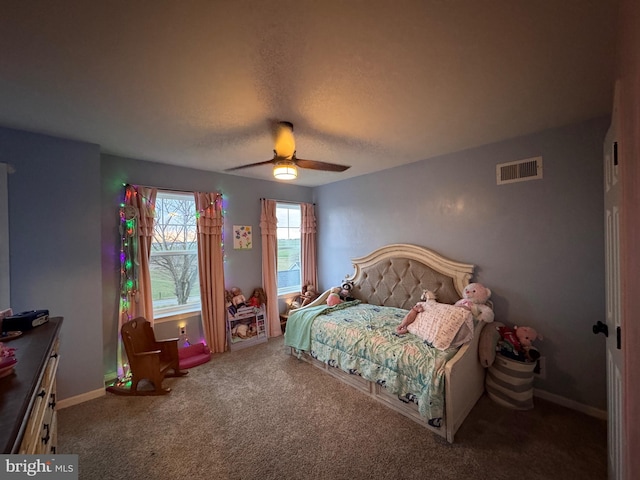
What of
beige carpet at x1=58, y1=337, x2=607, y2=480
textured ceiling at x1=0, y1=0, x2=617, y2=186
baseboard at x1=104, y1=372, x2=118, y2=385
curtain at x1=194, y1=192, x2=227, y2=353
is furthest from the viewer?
curtain at x1=194, y1=192, x2=227, y2=353

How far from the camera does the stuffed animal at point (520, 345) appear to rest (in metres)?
2.20

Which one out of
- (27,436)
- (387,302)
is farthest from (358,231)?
(27,436)

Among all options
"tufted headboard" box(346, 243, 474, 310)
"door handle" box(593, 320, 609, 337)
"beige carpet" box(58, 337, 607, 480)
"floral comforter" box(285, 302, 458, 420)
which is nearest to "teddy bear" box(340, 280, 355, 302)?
"tufted headboard" box(346, 243, 474, 310)

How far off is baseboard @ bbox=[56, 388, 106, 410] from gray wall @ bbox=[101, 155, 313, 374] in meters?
0.33

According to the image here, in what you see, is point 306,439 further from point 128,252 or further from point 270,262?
point 128,252

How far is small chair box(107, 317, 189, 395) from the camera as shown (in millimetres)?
2440

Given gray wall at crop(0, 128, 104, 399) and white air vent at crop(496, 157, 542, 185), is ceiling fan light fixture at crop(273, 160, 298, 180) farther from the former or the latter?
white air vent at crop(496, 157, 542, 185)

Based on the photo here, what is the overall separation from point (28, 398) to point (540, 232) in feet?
11.4

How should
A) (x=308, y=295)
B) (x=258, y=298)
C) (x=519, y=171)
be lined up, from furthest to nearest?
(x=308, y=295)
(x=258, y=298)
(x=519, y=171)

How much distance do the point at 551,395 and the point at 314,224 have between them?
359 centimetres

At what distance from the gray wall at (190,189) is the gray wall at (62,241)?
30 cm

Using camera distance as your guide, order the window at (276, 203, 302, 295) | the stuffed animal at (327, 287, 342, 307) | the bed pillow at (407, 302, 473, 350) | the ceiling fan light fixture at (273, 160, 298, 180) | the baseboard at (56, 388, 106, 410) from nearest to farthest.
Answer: the ceiling fan light fixture at (273, 160, 298, 180)
the bed pillow at (407, 302, 473, 350)
the baseboard at (56, 388, 106, 410)
the stuffed animal at (327, 287, 342, 307)
the window at (276, 203, 302, 295)

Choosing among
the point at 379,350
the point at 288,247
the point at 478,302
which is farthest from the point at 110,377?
the point at 478,302

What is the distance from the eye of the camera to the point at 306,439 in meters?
1.88
